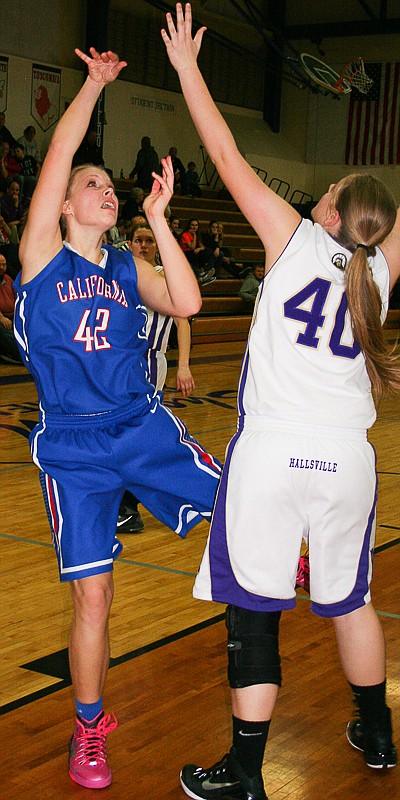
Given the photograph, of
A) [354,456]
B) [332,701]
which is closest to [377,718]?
[332,701]

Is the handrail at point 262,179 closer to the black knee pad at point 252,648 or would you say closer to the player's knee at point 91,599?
the player's knee at point 91,599

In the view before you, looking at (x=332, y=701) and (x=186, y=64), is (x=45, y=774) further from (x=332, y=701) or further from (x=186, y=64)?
(x=186, y=64)

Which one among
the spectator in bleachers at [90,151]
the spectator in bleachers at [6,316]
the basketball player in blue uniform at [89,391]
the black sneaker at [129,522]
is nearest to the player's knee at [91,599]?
the basketball player in blue uniform at [89,391]

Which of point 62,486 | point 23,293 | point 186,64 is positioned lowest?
point 62,486

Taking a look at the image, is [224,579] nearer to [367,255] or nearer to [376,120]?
[367,255]

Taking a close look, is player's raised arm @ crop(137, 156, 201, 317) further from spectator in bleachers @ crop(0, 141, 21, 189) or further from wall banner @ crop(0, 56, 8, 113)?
wall banner @ crop(0, 56, 8, 113)

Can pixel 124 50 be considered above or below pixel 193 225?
above

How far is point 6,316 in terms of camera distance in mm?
11062

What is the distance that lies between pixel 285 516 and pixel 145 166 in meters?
16.5

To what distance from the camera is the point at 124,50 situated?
19844 mm

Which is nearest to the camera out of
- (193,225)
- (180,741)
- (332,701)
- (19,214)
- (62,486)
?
(62,486)

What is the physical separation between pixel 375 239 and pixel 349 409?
1.42 ft

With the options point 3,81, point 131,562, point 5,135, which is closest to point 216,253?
point 5,135

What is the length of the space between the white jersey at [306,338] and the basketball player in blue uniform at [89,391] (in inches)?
14.3
